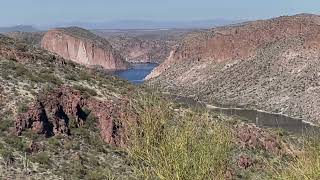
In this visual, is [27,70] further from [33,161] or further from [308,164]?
[308,164]

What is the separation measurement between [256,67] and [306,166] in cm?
12500

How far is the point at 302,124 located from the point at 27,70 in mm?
66605

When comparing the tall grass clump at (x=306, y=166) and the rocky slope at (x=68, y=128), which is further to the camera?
the rocky slope at (x=68, y=128)

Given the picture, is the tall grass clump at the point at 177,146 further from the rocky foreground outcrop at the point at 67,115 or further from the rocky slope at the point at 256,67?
the rocky slope at the point at 256,67

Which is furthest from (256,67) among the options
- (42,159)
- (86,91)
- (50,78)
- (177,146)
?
(177,146)

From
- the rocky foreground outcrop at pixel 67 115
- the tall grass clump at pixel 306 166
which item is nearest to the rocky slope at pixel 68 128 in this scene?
the rocky foreground outcrop at pixel 67 115

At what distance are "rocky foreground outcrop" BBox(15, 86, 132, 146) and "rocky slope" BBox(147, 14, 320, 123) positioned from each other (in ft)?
235

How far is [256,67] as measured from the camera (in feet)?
460

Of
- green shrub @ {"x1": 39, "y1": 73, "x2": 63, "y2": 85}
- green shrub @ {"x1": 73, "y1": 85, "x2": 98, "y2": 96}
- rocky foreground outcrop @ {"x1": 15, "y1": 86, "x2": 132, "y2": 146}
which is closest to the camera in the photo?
rocky foreground outcrop @ {"x1": 15, "y1": 86, "x2": 132, "y2": 146}

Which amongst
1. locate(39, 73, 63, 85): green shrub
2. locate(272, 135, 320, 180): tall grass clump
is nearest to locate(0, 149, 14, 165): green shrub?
locate(39, 73, 63, 85): green shrub

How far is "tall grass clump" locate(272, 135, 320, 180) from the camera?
1634cm

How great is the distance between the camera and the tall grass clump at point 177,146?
57.2 ft

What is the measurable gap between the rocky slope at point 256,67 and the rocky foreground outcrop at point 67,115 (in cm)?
7170

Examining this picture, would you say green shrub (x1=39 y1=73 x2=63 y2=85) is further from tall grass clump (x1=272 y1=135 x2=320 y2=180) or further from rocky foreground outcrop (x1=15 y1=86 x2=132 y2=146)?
tall grass clump (x1=272 y1=135 x2=320 y2=180)
